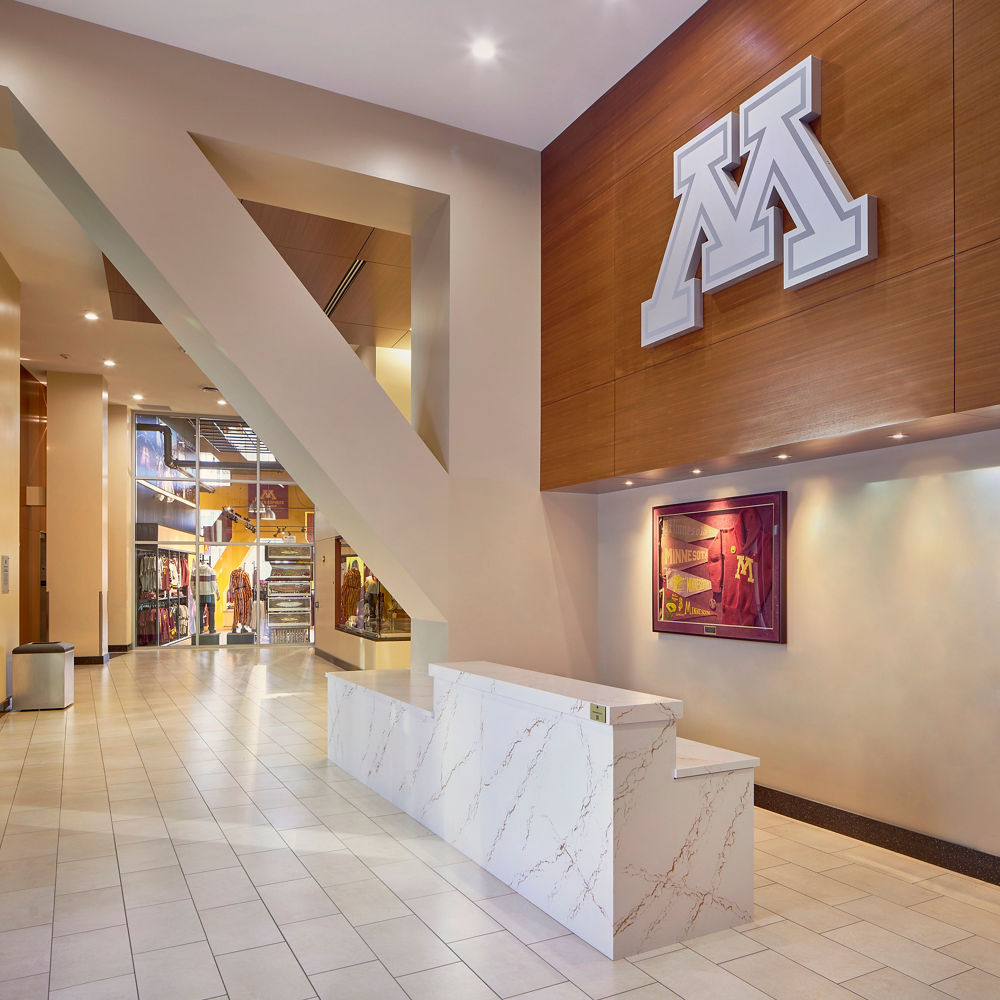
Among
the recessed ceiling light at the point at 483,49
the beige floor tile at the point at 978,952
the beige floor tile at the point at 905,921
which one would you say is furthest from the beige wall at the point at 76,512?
the beige floor tile at the point at 978,952

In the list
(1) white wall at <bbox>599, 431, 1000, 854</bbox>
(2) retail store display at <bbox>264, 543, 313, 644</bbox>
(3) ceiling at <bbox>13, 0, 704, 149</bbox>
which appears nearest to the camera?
(1) white wall at <bbox>599, 431, 1000, 854</bbox>

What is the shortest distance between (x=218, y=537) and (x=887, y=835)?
15007mm

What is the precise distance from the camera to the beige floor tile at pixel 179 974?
9.32 feet

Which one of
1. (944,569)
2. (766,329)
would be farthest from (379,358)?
(944,569)

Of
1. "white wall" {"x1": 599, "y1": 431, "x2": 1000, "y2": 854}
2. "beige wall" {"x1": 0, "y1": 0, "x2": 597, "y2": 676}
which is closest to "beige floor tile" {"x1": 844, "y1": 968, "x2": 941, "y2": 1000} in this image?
"white wall" {"x1": 599, "y1": 431, "x2": 1000, "y2": 854}

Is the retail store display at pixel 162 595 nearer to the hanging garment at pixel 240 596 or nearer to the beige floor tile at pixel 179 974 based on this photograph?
the hanging garment at pixel 240 596

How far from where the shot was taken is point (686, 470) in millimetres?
5215

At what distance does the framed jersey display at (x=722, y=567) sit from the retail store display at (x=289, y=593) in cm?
1249

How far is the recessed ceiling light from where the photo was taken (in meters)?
5.18

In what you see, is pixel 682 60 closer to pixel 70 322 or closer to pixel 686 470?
pixel 686 470

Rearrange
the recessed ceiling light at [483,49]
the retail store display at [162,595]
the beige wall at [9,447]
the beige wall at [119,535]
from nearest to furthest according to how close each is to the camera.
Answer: the recessed ceiling light at [483,49] < the beige wall at [9,447] < the beige wall at [119,535] < the retail store display at [162,595]

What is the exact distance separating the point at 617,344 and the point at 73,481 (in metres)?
11.0

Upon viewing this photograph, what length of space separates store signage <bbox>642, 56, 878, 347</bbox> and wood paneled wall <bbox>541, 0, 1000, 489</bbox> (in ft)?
0.29

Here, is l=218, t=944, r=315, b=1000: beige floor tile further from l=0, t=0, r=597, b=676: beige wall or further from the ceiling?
the ceiling
